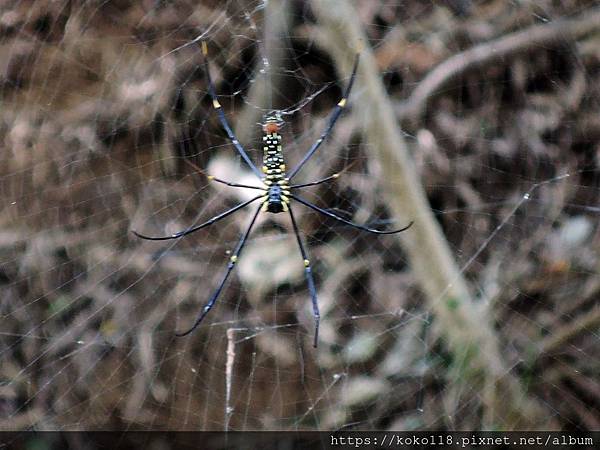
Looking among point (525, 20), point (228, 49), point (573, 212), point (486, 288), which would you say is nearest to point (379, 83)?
point (228, 49)

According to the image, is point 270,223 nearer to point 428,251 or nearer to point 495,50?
point 428,251

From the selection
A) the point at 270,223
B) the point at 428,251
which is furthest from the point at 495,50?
Answer: the point at 270,223

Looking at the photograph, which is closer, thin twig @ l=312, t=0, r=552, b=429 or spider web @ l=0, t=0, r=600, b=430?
thin twig @ l=312, t=0, r=552, b=429

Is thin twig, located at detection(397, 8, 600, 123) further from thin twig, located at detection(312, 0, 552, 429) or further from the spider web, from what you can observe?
thin twig, located at detection(312, 0, 552, 429)

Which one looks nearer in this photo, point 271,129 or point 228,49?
point 271,129

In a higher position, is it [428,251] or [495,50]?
[495,50]

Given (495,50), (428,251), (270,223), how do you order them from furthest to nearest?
1. (270,223)
2. (495,50)
3. (428,251)

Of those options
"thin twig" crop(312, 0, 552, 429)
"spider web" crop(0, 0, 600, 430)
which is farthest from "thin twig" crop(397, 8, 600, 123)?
"thin twig" crop(312, 0, 552, 429)

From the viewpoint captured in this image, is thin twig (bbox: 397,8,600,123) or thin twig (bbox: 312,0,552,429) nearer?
thin twig (bbox: 312,0,552,429)

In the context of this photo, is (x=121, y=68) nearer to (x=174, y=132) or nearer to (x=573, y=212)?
(x=174, y=132)
